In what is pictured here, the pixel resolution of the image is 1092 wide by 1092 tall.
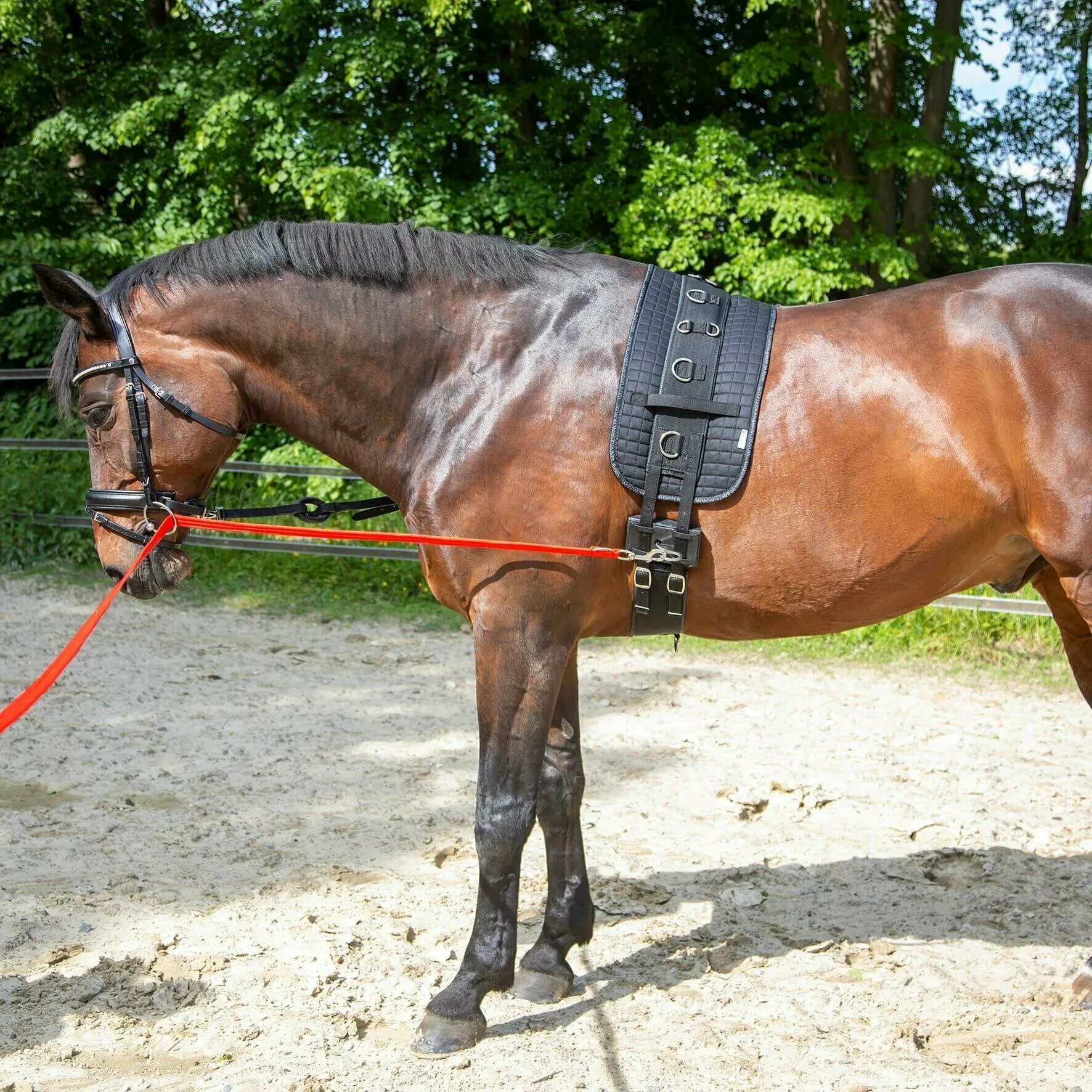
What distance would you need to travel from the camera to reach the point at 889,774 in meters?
4.82

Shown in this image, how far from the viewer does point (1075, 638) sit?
10.3 ft

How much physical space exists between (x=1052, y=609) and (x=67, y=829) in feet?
11.8

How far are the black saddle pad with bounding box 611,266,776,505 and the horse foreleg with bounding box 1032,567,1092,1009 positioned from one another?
950mm

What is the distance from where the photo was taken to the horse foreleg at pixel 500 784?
105 inches

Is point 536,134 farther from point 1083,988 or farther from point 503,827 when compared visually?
point 1083,988

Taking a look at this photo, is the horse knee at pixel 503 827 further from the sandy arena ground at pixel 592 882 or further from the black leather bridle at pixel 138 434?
the black leather bridle at pixel 138 434

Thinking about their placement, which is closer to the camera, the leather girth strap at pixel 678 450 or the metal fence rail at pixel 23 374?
the leather girth strap at pixel 678 450

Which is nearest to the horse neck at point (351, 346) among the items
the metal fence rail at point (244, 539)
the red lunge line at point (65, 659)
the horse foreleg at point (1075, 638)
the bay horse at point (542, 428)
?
the bay horse at point (542, 428)

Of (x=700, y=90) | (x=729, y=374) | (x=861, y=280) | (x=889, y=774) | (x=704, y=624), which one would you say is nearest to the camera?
(x=729, y=374)

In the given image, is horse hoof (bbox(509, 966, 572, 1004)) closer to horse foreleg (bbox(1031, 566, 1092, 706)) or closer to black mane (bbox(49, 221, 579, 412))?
horse foreleg (bbox(1031, 566, 1092, 706))

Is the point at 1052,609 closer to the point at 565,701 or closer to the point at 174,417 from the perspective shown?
the point at 565,701

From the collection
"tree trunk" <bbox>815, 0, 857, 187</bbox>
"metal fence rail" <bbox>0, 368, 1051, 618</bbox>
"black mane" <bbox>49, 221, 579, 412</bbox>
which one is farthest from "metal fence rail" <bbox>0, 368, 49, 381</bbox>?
"tree trunk" <bbox>815, 0, 857, 187</bbox>

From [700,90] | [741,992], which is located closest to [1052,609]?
[741,992]

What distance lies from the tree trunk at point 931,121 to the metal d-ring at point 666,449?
7545mm
